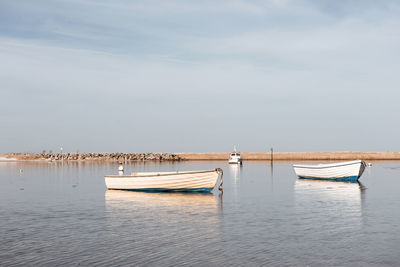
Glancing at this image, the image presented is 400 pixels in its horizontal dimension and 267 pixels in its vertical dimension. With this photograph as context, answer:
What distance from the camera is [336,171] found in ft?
160

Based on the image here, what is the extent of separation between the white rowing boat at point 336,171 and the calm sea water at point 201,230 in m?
16.7

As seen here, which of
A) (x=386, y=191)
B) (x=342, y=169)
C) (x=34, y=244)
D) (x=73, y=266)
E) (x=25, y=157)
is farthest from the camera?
(x=25, y=157)

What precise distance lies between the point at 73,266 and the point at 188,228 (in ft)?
22.1

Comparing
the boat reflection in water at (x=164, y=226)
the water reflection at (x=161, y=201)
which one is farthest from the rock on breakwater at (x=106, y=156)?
the boat reflection in water at (x=164, y=226)

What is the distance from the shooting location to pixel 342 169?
158ft

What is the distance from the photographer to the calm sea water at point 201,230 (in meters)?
14.4

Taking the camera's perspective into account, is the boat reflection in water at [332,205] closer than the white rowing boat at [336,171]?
Yes

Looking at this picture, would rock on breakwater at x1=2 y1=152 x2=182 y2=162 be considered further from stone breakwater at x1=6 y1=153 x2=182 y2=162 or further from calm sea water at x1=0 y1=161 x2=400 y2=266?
calm sea water at x1=0 y1=161 x2=400 y2=266

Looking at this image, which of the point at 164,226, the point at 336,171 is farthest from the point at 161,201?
the point at 336,171

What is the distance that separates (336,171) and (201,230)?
109 feet

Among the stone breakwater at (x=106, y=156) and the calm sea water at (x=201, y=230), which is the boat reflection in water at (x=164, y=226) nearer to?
the calm sea water at (x=201, y=230)

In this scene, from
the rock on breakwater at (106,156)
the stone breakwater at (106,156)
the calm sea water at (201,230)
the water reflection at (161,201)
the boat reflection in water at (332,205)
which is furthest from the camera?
the rock on breakwater at (106,156)

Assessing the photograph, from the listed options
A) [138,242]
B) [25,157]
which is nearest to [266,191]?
[138,242]

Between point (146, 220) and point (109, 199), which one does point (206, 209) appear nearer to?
point (146, 220)
